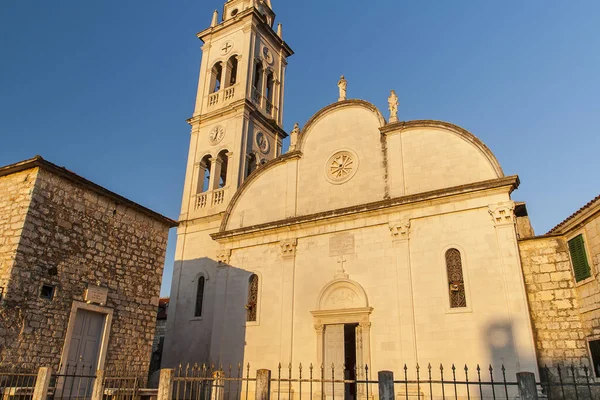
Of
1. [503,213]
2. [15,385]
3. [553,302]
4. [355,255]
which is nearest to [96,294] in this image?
[15,385]

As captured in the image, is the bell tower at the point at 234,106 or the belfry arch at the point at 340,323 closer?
the belfry arch at the point at 340,323

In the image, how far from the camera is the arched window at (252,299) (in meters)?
17.9

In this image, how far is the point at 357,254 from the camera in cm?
1641

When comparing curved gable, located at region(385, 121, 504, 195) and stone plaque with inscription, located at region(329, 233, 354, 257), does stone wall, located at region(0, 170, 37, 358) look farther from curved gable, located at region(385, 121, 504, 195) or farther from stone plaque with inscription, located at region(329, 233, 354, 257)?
curved gable, located at region(385, 121, 504, 195)

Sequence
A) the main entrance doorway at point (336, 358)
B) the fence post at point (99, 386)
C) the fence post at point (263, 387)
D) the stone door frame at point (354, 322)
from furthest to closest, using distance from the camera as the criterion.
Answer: the main entrance doorway at point (336, 358) < the stone door frame at point (354, 322) < the fence post at point (99, 386) < the fence post at point (263, 387)

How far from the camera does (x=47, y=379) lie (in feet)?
30.5

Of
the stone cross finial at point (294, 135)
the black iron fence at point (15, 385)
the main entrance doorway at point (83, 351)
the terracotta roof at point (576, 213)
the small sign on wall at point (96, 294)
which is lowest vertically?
the black iron fence at point (15, 385)

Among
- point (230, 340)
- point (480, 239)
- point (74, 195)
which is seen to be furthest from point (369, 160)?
point (74, 195)

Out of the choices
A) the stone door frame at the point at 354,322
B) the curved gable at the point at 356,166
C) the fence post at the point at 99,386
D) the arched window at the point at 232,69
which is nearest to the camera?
the fence post at the point at 99,386

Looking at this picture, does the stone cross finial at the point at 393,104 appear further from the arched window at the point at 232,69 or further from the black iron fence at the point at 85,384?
the black iron fence at the point at 85,384

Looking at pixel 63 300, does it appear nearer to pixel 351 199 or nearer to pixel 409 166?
pixel 351 199

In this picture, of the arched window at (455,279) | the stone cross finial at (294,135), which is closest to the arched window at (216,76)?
the stone cross finial at (294,135)

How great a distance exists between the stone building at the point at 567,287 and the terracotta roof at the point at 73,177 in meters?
12.3

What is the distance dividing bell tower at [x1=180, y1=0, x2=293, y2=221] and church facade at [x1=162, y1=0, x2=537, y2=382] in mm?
227
